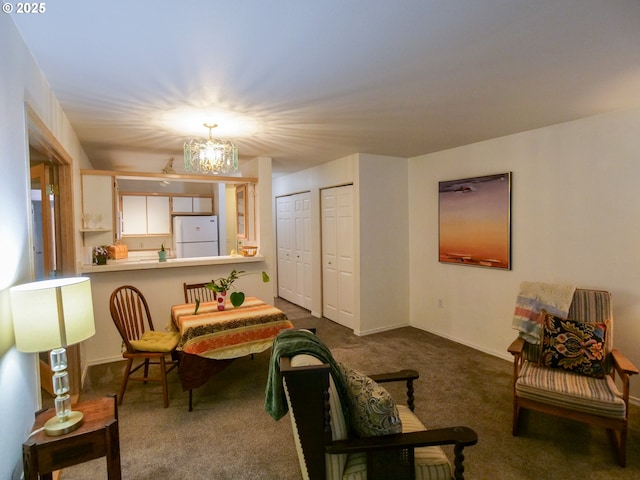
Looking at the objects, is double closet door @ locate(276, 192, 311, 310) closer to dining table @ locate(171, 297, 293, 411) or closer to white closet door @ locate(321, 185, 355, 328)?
white closet door @ locate(321, 185, 355, 328)

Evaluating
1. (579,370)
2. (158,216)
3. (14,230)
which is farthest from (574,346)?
(158,216)

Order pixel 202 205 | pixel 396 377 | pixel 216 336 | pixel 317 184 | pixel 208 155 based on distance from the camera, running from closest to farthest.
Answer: pixel 396 377
pixel 216 336
pixel 208 155
pixel 317 184
pixel 202 205

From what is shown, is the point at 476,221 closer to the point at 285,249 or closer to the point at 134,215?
the point at 285,249

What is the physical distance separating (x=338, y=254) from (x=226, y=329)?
7.74 feet

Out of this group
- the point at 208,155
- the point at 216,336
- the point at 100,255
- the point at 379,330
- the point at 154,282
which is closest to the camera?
the point at 216,336

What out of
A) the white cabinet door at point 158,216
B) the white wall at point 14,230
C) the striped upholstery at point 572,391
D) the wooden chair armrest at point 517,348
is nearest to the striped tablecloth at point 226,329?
the white wall at point 14,230

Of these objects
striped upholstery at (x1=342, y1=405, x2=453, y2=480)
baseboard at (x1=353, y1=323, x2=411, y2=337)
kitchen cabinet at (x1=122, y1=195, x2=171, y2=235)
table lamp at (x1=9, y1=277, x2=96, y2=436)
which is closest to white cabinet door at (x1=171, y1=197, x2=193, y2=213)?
kitchen cabinet at (x1=122, y1=195, x2=171, y2=235)

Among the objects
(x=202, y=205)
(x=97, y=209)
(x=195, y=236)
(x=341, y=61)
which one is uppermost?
(x=341, y=61)

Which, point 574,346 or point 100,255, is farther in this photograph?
point 100,255

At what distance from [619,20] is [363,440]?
2.20m

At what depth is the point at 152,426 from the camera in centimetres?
252

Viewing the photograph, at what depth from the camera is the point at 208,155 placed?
2975mm

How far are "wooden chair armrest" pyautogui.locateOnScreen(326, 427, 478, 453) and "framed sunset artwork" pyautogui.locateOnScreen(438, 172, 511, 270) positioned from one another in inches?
102

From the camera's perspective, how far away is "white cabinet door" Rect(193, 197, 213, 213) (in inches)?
264
